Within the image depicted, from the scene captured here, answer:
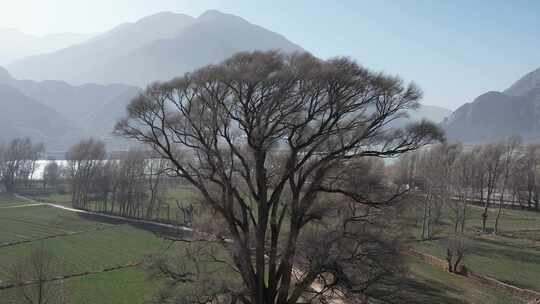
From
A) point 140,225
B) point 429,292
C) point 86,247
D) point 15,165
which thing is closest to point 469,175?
point 429,292

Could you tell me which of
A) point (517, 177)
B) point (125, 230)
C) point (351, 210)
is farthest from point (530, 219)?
point (351, 210)

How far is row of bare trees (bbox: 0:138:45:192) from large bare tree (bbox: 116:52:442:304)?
97258 mm

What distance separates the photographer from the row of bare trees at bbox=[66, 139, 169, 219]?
215 ft

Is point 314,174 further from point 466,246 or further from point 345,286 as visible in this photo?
point 466,246

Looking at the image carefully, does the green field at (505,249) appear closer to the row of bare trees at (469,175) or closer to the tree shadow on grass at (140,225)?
the row of bare trees at (469,175)

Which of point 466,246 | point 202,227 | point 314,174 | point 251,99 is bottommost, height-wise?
point 466,246

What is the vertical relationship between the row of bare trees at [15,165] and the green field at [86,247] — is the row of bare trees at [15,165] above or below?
above

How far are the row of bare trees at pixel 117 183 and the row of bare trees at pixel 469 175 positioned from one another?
113 ft

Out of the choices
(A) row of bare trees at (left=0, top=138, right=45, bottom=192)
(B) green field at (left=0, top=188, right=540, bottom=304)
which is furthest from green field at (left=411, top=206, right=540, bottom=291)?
(A) row of bare trees at (left=0, top=138, right=45, bottom=192)

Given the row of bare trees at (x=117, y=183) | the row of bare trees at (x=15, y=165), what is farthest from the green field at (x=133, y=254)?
the row of bare trees at (x=15, y=165)

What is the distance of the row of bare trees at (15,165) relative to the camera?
316ft

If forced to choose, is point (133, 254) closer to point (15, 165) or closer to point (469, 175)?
point (469, 175)

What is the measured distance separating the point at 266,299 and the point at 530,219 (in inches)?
2235

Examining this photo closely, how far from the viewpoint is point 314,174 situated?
12.4m
